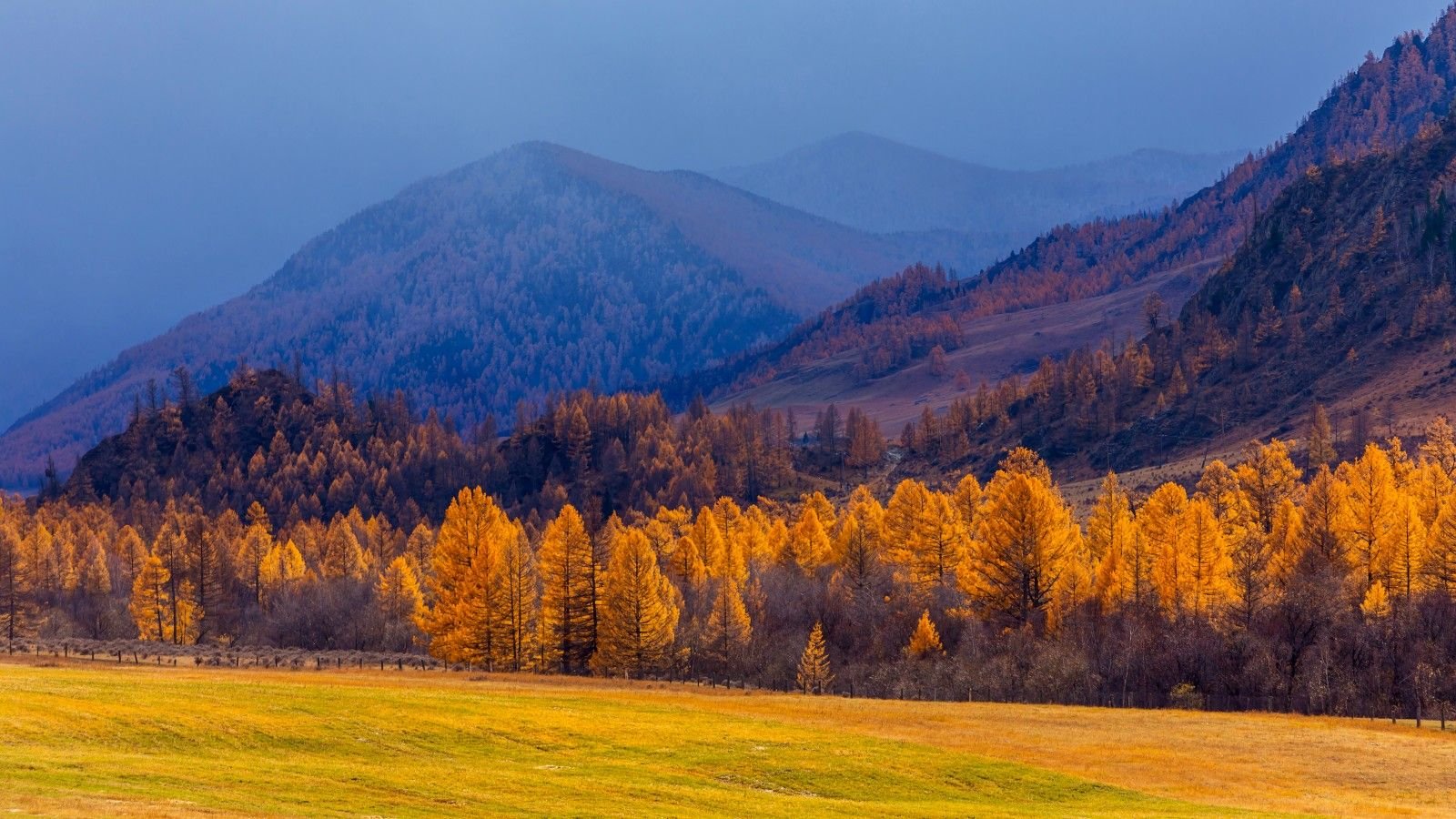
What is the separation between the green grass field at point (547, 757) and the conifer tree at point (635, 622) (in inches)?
1107

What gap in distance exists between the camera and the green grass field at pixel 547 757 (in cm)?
4016

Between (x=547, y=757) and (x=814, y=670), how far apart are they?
4784 centimetres

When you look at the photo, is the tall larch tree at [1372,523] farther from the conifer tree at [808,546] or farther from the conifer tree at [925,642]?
the conifer tree at [808,546]

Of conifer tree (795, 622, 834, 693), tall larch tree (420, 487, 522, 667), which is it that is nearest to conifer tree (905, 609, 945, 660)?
conifer tree (795, 622, 834, 693)

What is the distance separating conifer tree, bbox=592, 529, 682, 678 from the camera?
102500 mm

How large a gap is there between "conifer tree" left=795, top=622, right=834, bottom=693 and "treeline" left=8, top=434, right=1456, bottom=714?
381 mm

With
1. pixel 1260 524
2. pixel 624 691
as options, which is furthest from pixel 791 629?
pixel 1260 524

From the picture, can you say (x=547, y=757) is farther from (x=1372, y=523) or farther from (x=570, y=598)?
(x=1372, y=523)

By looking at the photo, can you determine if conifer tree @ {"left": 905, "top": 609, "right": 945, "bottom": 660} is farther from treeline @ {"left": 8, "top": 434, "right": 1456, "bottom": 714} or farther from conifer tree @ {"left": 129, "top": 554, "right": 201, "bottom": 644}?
conifer tree @ {"left": 129, "top": 554, "right": 201, "bottom": 644}

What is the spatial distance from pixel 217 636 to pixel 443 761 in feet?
343

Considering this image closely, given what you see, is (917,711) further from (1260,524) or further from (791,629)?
(1260,524)

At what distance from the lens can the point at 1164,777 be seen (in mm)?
57500

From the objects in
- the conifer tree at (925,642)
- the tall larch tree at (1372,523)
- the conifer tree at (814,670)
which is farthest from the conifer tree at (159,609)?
the tall larch tree at (1372,523)

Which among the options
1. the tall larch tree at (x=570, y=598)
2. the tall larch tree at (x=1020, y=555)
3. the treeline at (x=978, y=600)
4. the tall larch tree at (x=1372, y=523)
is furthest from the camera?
the tall larch tree at (x=570, y=598)
